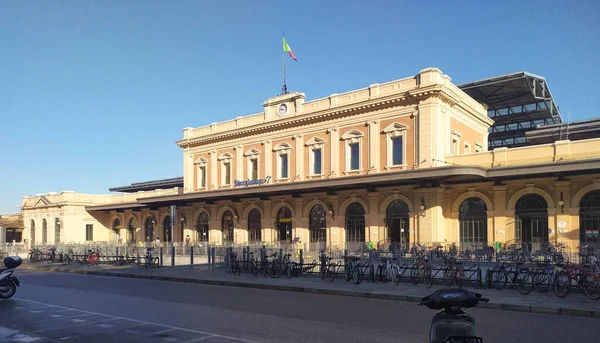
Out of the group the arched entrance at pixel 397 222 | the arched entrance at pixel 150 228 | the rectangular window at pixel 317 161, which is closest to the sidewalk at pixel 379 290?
the arched entrance at pixel 397 222

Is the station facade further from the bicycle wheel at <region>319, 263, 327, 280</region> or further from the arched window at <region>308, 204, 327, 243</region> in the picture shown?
the bicycle wheel at <region>319, 263, 327, 280</region>

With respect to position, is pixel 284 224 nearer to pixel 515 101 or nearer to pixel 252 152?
pixel 252 152

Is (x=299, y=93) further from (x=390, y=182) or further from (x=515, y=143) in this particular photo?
(x=515, y=143)

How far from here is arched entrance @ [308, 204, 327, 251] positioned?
38094 mm

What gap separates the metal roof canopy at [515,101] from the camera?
43469 mm

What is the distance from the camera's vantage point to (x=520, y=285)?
47.3 feet

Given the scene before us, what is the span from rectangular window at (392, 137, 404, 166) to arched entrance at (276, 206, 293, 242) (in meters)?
9.97

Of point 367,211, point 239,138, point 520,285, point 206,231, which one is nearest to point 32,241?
point 206,231

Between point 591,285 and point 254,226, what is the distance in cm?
3207

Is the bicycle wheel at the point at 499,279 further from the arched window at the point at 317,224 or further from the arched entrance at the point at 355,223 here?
the arched window at the point at 317,224

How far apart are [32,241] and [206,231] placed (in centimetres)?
3373

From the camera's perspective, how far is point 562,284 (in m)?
13.4

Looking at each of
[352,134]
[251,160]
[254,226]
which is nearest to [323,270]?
[352,134]

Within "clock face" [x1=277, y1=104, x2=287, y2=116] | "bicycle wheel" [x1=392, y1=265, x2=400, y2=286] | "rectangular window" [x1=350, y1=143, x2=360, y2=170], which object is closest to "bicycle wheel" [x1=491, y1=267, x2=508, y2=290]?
"bicycle wheel" [x1=392, y1=265, x2=400, y2=286]
